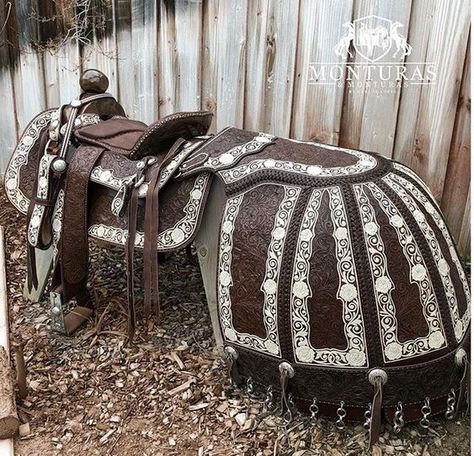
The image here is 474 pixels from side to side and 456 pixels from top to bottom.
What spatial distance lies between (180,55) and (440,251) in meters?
1.72

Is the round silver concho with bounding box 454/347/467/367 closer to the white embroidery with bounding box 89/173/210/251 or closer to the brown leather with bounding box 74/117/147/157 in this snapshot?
the white embroidery with bounding box 89/173/210/251

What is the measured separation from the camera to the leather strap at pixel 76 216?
228cm

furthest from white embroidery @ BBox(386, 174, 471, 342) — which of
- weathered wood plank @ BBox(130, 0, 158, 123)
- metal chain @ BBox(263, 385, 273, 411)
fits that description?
weathered wood plank @ BBox(130, 0, 158, 123)

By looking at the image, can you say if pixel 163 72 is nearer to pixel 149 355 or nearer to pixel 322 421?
pixel 149 355

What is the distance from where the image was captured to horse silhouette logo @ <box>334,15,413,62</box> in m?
2.67

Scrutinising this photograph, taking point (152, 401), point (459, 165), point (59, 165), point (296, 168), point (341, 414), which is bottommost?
point (152, 401)

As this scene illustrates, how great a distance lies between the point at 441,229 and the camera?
1.97 m

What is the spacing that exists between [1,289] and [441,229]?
1835 mm

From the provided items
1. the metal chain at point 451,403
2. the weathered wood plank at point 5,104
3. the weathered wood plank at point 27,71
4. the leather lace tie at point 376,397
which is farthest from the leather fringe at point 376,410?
the weathered wood plank at point 5,104

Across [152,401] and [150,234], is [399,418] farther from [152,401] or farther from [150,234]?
[150,234]

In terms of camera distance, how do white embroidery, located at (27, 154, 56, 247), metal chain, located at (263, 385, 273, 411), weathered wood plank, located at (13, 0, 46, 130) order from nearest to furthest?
metal chain, located at (263, 385, 273, 411), white embroidery, located at (27, 154, 56, 247), weathered wood plank, located at (13, 0, 46, 130)

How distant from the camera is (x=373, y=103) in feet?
9.16

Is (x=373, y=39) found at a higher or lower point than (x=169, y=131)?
higher

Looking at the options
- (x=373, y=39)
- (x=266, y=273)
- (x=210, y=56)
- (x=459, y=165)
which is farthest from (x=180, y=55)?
(x=266, y=273)
